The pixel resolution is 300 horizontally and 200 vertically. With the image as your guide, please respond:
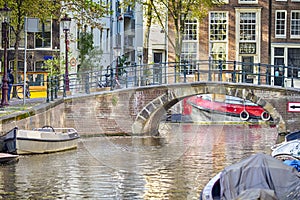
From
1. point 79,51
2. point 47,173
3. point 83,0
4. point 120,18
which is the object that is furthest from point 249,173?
point 120,18

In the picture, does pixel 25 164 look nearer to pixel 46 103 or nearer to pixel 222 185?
pixel 46 103

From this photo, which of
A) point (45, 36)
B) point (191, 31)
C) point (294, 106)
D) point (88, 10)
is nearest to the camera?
point (294, 106)

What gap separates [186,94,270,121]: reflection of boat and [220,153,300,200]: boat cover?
2828cm

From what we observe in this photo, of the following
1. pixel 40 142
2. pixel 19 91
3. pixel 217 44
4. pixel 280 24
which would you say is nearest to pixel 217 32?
pixel 217 44

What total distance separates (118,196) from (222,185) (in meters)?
4.83

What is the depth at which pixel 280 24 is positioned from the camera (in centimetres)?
4581

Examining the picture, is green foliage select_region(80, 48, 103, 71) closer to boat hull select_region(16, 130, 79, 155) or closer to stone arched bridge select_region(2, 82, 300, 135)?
stone arched bridge select_region(2, 82, 300, 135)

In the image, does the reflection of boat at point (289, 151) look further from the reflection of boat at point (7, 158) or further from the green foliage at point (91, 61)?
the green foliage at point (91, 61)

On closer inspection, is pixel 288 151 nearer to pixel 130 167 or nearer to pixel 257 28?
pixel 130 167

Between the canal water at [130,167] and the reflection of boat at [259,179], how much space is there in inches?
170

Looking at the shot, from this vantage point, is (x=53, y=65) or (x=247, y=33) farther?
(x=247, y=33)

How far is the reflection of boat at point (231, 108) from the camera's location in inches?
1618

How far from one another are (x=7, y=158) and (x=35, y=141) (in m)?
2.04

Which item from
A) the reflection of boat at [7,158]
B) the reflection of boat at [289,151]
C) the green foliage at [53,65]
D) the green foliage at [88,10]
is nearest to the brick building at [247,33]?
the green foliage at [53,65]
